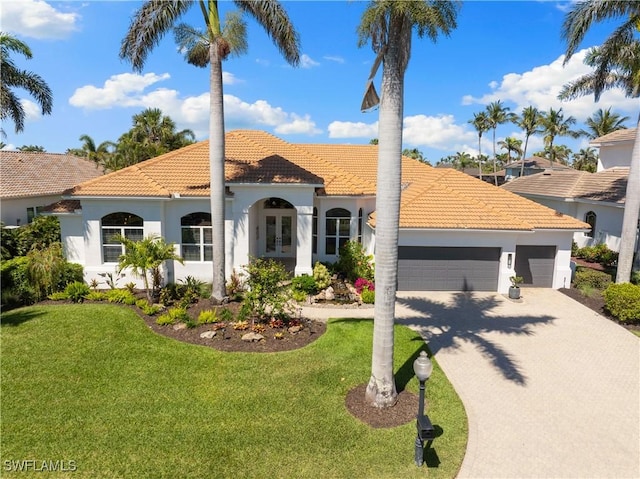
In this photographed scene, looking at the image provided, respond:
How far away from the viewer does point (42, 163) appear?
97.6ft

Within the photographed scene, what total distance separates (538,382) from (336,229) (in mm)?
11901

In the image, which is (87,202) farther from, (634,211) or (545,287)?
(634,211)

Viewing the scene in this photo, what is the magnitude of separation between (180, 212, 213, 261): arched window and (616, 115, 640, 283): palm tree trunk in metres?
17.6

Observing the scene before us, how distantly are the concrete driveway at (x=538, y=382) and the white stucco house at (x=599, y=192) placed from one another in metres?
11.0

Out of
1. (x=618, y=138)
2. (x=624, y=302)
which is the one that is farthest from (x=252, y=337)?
(x=618, y=138)

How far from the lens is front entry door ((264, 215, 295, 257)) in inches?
859

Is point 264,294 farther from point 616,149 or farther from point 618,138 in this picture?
point 616,149

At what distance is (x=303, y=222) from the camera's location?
17.3m

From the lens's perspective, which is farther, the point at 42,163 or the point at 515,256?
the point at 42,163

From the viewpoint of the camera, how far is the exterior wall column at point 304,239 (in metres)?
17.3

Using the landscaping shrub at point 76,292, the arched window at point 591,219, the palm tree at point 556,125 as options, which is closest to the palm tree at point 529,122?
the palm tree at point 556,125

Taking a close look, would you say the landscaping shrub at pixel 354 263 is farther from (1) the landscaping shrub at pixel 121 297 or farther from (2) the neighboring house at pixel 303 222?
(1) the landscaping shrub at pixel 121 297

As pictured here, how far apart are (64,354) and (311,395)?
7.04 metres

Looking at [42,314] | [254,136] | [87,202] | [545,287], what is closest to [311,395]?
[42,314]
